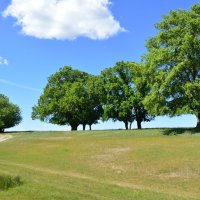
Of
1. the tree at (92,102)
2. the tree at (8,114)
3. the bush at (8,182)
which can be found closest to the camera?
the bush at (8,182)

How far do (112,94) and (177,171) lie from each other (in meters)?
50.5

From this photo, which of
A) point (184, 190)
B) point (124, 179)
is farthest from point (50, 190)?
point (124, 179)

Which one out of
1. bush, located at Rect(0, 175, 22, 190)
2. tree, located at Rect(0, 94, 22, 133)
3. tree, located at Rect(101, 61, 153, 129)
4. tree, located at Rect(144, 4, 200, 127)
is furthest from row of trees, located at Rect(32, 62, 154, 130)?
bush, located at Rect(0, 175, 22, 190)

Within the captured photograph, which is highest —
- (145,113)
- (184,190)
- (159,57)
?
(159,57)

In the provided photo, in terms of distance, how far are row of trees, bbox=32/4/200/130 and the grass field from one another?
16.8 ft

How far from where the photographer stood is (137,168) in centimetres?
3556

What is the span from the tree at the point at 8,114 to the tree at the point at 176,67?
2105 inches

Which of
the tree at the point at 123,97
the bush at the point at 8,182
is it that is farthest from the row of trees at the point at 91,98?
the bush at the point at 8,182

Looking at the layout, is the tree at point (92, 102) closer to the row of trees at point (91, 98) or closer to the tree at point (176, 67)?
the row of trees at point (91, 98)

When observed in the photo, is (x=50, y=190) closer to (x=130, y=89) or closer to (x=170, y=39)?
(x=170, y=39)

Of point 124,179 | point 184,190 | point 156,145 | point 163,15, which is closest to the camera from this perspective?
point 184,190

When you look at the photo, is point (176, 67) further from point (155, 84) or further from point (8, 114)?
point (8, 114)

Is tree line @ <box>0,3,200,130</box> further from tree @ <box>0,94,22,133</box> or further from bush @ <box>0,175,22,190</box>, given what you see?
bush @ <box>0,175,22,190</box>

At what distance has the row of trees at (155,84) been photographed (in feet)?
185
